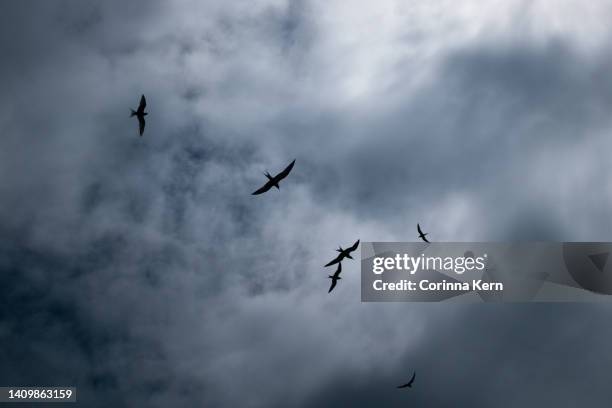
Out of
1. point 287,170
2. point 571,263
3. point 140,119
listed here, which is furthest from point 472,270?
point 140,119

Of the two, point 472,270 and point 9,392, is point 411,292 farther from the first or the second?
point 9,392

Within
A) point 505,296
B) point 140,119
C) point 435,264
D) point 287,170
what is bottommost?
point 505,296

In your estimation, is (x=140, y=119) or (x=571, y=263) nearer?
(x=140, y=119)

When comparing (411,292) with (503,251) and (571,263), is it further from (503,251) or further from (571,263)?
(571,263)

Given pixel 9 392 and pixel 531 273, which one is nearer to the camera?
pixel 9 392

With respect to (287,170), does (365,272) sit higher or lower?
lower

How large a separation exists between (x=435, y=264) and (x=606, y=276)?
26.9 m

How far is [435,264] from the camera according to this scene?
216ft

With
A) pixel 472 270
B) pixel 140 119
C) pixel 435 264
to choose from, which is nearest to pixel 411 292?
pixel 435 264

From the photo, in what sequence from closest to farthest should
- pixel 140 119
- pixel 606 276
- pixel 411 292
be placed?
pixel 140 119 < pixel 411 292 < pixel 606 276

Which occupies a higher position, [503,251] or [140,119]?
[140,119]

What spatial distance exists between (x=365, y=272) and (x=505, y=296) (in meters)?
20.6

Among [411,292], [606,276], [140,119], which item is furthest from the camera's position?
[606,276]

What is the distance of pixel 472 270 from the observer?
221 feet
